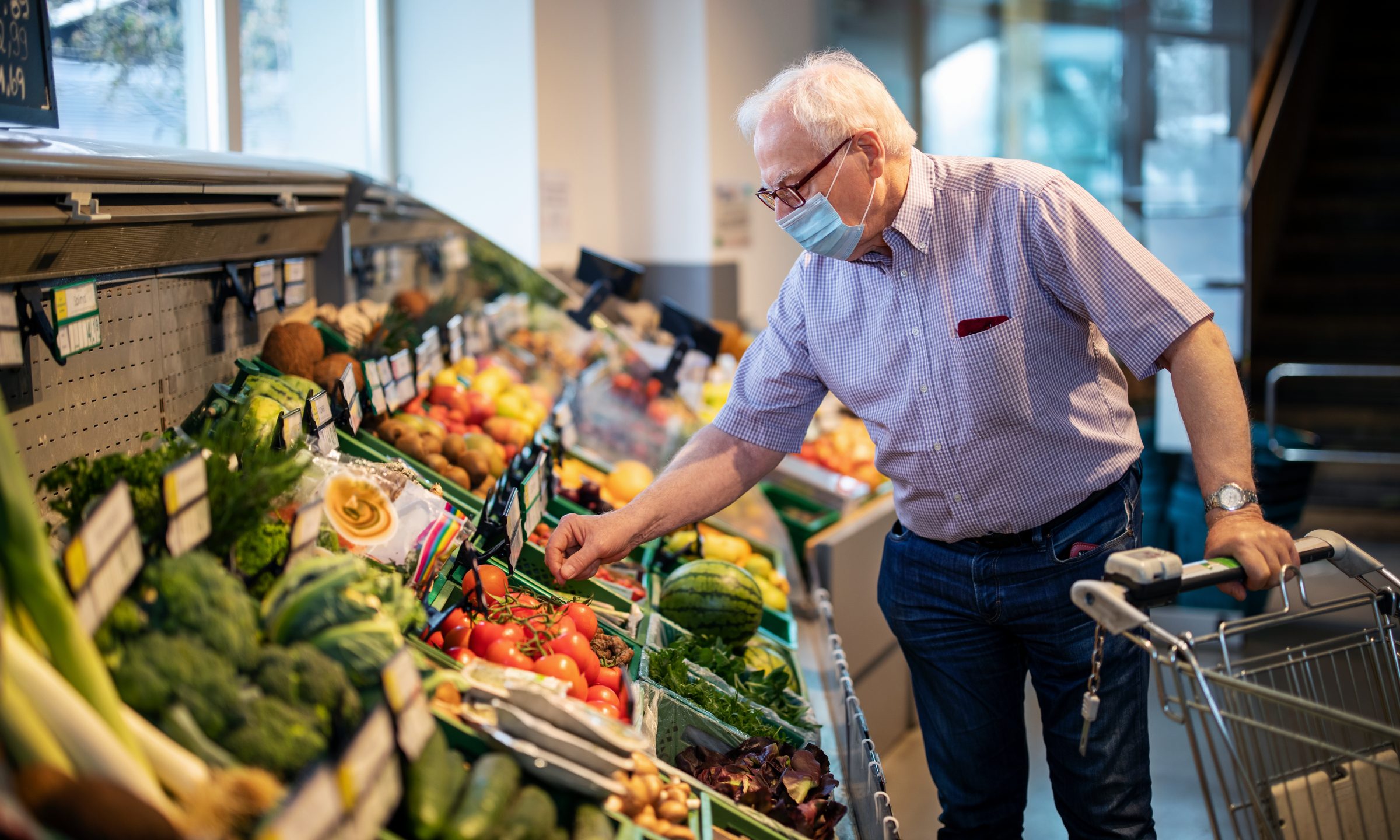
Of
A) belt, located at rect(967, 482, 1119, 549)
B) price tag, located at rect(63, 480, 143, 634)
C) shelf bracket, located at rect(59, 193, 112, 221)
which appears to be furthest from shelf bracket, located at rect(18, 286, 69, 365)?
belt, located at rect(967, 482, 1119, 549)

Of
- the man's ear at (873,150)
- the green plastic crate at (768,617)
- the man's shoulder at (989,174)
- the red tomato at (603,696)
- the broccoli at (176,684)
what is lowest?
the green plastic crate at (768,617)

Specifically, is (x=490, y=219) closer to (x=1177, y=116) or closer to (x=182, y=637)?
(x=182, y=637)

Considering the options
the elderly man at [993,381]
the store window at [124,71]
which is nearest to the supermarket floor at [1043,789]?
the elderly man at [993,381]

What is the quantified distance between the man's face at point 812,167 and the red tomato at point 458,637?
0.96m

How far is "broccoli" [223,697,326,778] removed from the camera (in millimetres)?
1078

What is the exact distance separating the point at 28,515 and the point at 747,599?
1.69m

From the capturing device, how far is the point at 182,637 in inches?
44.9

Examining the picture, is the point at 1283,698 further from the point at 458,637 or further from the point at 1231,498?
the point at 458,637

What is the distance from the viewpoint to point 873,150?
1.97 meters

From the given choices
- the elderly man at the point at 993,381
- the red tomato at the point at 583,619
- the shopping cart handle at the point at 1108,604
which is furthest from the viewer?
the red tomato at the point at 583,619

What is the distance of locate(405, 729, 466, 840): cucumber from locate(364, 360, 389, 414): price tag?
1427mm

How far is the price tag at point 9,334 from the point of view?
58.8 inches

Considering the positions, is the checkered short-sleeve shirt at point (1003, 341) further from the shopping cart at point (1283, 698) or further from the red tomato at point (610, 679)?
the red tomato at point (610, 679)

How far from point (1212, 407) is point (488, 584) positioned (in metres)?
1.31
